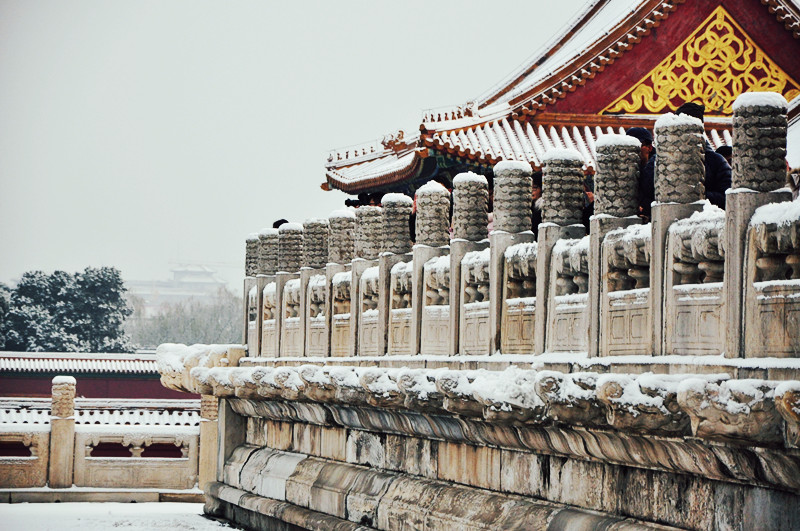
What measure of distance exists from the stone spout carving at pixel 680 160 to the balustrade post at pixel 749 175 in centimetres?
83

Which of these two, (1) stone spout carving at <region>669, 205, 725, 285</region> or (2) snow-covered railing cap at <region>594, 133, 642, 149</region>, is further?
(2) snow-covered railing cap at <region>594, 133, 642, 149</region>

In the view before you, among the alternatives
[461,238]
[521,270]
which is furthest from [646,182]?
[461,238]

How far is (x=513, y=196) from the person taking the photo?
454 inches

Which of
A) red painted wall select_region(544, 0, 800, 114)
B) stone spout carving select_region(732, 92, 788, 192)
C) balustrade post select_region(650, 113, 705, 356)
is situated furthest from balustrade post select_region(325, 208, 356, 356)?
stone spout carving select_region(732, 92, 788, 192)

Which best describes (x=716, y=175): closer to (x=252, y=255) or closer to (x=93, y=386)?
(x=252, y=255)

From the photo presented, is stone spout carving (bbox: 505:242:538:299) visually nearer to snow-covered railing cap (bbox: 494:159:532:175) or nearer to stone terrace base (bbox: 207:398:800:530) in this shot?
snow-covered railing cap (bbox: 494:159:532:175)

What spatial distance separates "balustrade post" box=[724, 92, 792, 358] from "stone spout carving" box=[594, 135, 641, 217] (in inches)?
65.2

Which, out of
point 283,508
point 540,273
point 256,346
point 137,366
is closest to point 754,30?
point 256,346

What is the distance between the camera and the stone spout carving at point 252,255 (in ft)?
62.1

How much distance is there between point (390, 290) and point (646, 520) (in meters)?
5.18

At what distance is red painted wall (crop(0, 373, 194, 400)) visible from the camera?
40219 millimetres

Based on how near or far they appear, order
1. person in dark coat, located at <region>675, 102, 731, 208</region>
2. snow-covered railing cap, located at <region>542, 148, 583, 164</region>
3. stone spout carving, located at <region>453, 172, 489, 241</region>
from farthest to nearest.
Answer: stone spout carving, located at <region>453, 172, 489, 241</region> < snow-covered railing cap, located at <region>542, 148, 583, 164</region> < person in dark coat, located at <region>675, 102, 731, 208</region>

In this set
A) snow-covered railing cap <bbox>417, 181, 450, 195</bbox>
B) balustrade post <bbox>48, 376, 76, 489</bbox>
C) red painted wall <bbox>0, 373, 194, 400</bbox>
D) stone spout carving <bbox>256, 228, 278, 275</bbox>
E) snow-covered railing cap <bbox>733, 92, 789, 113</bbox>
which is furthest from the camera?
red painted wall <bbox>0, 373, 194, 400</bbox>

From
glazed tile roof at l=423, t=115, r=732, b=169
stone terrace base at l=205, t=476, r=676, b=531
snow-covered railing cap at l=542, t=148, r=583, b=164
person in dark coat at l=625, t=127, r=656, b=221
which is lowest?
stone terrace base at l=205, t=476, r=676, b=531
